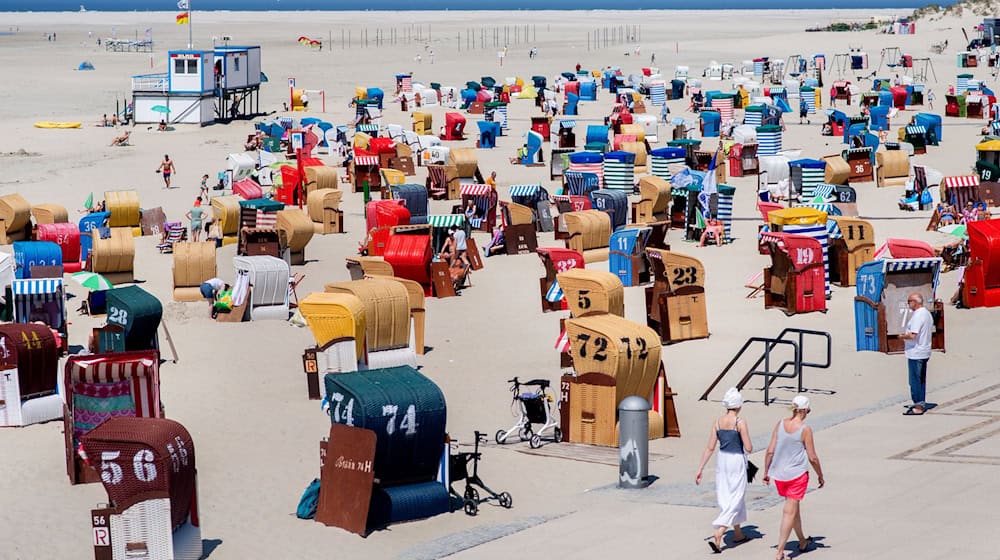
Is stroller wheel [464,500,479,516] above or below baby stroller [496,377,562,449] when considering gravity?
below

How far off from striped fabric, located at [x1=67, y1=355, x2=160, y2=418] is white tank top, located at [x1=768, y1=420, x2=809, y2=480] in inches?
284

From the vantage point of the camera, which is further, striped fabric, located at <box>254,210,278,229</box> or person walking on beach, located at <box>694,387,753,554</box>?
striped fabric, located at <box>254,210,278,229</box>

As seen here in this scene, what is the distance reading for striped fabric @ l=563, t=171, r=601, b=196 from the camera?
3466 cm

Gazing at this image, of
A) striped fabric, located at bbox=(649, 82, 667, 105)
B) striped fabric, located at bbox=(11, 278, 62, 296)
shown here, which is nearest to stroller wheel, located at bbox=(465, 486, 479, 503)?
striped fabric, located at bbox=(11, 278, 62, 296)

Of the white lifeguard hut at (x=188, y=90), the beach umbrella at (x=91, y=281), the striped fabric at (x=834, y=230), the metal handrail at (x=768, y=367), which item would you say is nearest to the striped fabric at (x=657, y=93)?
the white lifeguard hut at (x=188, y=90)

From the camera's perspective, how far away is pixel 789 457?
10.1m

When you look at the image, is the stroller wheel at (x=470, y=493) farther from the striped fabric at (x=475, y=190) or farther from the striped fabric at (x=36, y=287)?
the striped fabric at (x=475, y=190)

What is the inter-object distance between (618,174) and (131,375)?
2339 centimetres

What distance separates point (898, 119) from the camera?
55.5 m

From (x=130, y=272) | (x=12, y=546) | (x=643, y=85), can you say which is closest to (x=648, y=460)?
(x=12, y=546)

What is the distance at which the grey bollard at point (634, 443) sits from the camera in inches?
515

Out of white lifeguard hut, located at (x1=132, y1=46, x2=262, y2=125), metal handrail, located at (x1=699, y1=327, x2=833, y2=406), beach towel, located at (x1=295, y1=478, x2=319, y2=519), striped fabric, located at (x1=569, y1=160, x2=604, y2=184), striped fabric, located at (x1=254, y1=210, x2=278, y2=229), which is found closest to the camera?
beach towel, located at (x1=295, y1=478, x2=319, y2=519)

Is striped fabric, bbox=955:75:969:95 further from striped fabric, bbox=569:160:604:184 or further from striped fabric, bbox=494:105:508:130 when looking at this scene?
striped fabric, bbox=569:160:604:184

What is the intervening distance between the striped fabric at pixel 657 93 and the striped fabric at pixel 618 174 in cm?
2780
